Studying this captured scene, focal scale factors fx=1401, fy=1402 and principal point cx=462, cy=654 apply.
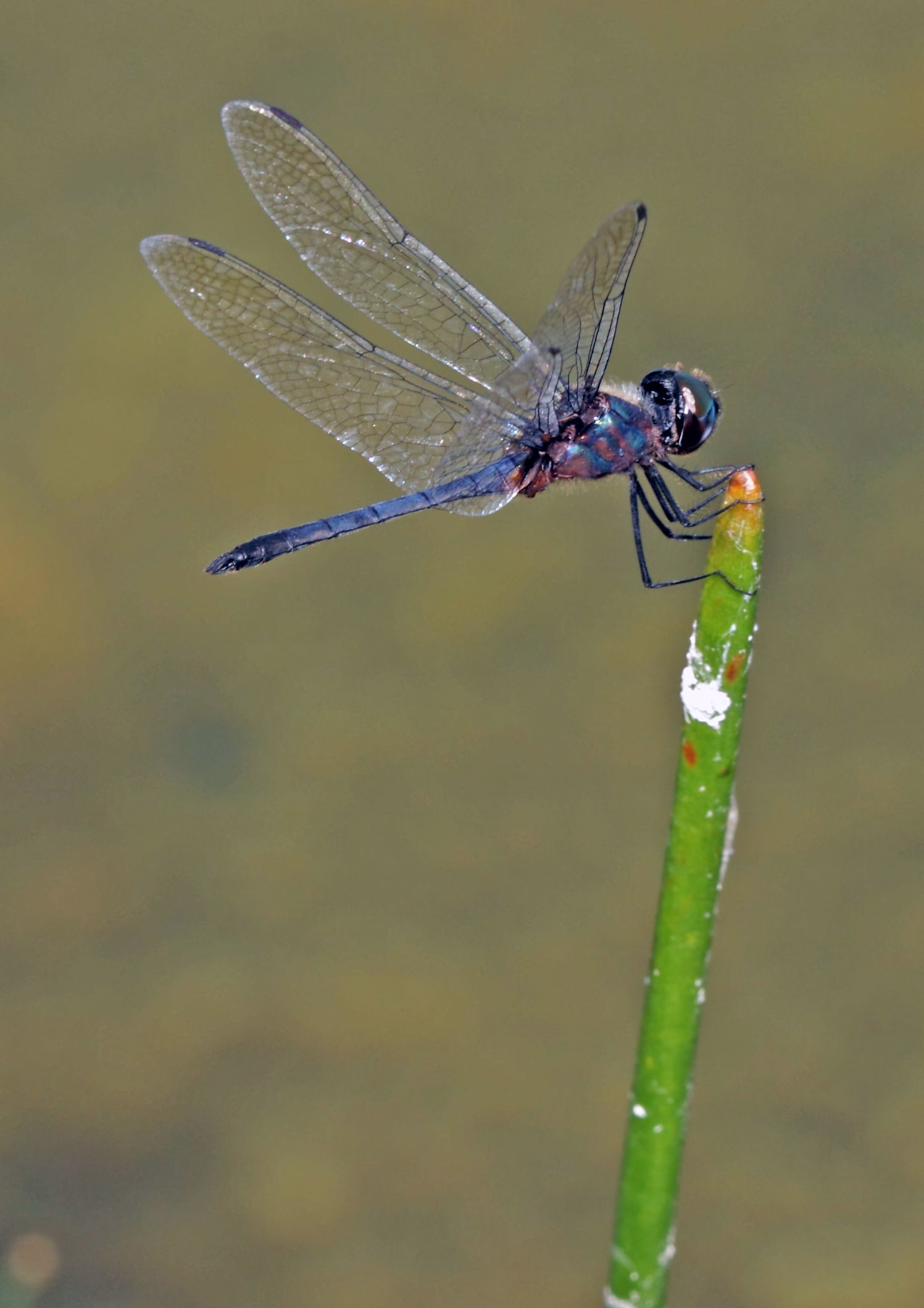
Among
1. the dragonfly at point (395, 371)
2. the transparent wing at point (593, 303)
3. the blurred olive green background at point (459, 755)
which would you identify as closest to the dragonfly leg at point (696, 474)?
the dragonfly at point (395, 371)

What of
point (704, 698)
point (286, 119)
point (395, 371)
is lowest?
point (704, 698)

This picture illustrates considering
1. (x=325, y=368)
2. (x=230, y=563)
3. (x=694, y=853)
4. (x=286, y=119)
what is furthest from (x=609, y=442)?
(x=694, y=853)

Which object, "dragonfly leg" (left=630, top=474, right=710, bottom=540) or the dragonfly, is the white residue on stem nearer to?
"dragonfly leg" (left=630, top=474, right=710, bottom=540)

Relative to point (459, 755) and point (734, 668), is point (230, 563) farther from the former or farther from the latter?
point (734, 668)

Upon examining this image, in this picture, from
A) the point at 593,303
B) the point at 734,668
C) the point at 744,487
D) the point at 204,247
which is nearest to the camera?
the point at 734,668

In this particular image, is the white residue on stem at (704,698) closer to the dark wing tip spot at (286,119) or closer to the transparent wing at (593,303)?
the transparent wing at (593,303)

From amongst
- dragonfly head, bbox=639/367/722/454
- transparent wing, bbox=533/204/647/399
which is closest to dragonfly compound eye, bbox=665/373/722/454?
dragonfly head, bbox=639/367/722/454
